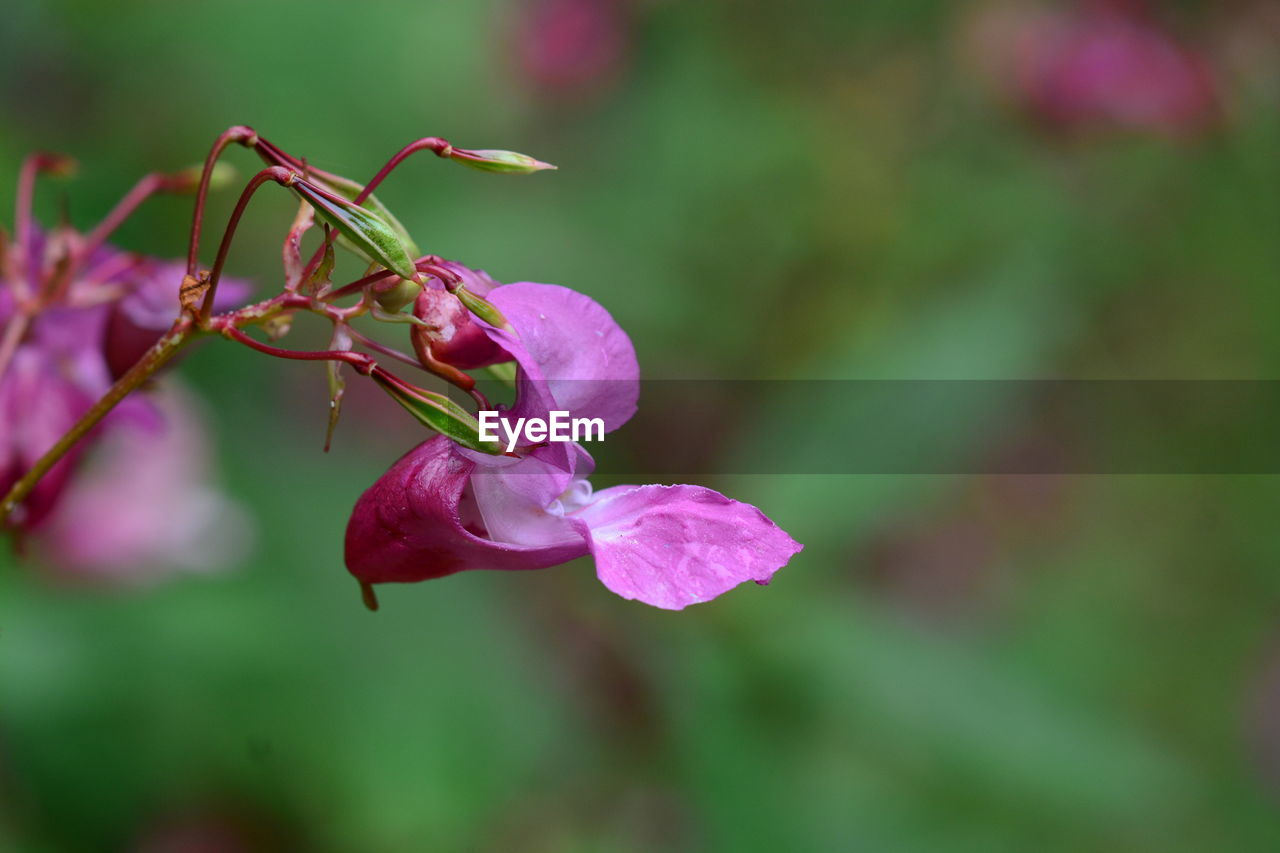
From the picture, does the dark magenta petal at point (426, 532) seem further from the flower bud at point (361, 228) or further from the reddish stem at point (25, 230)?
the reddish stem at point (25, 230)

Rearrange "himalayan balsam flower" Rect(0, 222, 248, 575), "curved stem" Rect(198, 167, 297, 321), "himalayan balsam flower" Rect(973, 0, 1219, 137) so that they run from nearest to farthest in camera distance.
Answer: "curved stem" Rect(198, 167, 297, 321) < "himalayan balsam flower" Rect(0, 222, 248, 575) < "himalayan balsam flower" Rect(973, 0, 1219, 137)

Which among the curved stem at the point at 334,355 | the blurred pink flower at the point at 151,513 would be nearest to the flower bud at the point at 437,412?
the curved stem at the point at 334,355

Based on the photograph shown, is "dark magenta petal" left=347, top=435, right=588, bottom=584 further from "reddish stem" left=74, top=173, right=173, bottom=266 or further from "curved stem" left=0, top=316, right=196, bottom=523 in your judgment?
"reddish stem" left=74, top=173, right=173, bottom=266

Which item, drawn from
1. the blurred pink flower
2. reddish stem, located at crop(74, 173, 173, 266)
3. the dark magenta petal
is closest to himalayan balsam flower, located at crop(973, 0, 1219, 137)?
the blurred pink flower

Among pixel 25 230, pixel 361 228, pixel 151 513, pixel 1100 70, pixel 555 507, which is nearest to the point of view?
pixel 361 228

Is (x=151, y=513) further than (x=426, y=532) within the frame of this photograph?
Yes

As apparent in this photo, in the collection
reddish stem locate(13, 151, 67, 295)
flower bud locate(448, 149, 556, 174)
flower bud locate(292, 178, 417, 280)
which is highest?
flower bud locate(448, 149, 556, 174)

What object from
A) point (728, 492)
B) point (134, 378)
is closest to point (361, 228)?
point (134, 378)

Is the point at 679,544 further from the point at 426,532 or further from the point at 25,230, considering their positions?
the point at 25,230
